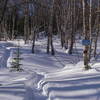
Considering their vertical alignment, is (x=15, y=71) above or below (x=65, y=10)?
below

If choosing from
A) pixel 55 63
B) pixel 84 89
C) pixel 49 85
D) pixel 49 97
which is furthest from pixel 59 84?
pixel 55 63

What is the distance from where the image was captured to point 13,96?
712cm

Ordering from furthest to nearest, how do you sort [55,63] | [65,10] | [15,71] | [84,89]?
[65,10] < [55,63] < [15,71] < [84,89]

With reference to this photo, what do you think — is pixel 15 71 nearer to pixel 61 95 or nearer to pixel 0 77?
pixel 0 77

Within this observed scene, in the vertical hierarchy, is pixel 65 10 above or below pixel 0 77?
above

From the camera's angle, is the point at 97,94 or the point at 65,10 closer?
the point at 97,94

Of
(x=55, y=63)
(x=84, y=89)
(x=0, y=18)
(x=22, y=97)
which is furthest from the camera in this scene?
(x=55, y=63)

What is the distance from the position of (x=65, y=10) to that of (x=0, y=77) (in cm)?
2462

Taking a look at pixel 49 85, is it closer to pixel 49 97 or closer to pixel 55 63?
pixel 49 97

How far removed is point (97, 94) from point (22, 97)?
1.91 meters

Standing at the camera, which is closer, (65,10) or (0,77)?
(0,77)

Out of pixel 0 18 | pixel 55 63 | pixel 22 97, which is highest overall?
pixel 0 18

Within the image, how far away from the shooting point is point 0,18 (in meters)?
9.18

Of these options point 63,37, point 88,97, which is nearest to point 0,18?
point 88,97
